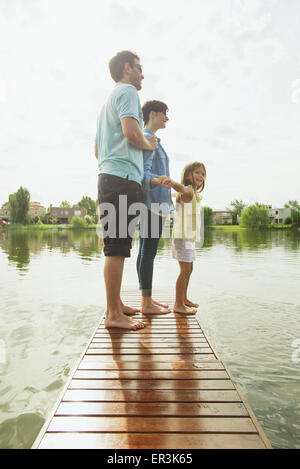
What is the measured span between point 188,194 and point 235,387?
1.91m

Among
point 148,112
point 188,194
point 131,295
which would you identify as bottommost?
point 131,295

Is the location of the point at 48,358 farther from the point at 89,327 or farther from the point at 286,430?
the point at 286,430

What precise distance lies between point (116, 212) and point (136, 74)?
1278 mm

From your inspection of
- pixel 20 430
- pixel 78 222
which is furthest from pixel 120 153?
pixel 78 222

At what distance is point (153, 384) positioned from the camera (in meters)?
1.85

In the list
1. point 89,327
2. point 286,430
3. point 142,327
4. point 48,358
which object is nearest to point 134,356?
point 142,327

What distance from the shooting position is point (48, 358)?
3.36m

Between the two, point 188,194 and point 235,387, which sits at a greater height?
point 188,194

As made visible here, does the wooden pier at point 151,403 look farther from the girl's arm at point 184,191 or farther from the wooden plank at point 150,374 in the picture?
the girl's arm at point 184,191

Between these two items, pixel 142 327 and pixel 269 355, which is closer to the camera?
pixel 142 327

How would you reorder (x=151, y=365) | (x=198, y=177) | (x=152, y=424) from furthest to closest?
→ (x=198, y=177), (x=151, y=365), (x=152, y=424)

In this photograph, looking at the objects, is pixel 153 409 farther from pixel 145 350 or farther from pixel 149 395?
pixel 145 350

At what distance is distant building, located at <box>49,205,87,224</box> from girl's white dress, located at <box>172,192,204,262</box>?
367ft

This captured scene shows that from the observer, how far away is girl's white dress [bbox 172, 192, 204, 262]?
3.50m
